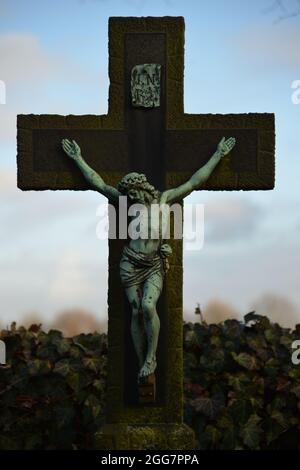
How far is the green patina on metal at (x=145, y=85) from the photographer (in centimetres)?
759

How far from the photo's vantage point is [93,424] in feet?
30.4

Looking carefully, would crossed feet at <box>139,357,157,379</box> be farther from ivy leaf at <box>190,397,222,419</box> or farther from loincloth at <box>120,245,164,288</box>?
ivy leaf at <box>190,397,222,419</box>

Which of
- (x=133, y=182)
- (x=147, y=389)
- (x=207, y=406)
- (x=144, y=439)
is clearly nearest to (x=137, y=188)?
(x=133, y=182)

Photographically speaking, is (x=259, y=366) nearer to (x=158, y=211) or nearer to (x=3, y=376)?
(x=3, y=376)

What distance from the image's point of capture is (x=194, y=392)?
9.45m

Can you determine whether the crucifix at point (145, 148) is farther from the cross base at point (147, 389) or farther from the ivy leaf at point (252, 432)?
the ivy leaf at point (252, 432)

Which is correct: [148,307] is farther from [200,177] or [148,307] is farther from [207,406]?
[207,406]

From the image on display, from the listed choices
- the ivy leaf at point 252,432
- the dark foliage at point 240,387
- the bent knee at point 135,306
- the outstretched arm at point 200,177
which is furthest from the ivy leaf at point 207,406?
the outstretched arm at point 200,177

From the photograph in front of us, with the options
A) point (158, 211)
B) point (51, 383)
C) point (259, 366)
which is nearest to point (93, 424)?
point (51, 383)

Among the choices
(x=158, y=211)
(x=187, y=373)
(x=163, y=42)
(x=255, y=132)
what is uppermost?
(x=163, y=42)

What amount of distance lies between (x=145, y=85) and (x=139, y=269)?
1568 mm

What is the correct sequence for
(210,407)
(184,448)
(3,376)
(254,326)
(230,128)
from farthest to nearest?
(254,326) < (3,376) < (210,407) < (230,128) < (184,448)

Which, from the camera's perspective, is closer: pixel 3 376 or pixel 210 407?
pixel 210 407

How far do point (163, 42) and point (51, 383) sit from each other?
3795 mm
